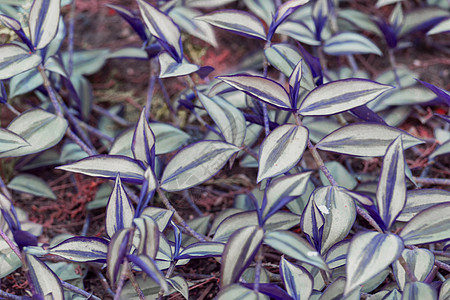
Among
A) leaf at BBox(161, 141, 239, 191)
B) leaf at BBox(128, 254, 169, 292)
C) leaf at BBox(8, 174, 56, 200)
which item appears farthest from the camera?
leaf at BBox(8, 174, 56, 200)

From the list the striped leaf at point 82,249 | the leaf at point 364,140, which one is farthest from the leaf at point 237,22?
the striped leaf at point 82,249

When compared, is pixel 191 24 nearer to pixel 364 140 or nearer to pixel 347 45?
pixel 347 45

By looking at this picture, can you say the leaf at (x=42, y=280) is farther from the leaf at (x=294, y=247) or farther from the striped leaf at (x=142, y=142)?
the leaf at (x=294, y=247)

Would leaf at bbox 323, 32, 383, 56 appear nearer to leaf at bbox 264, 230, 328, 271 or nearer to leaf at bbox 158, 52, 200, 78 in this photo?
leaf at bbox 158, 52, 200, 78

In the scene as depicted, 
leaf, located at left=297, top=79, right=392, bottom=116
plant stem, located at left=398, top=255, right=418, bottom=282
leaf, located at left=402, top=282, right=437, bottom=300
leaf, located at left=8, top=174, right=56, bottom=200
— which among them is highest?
leaf, located at left=297, top=79, right=392, bottom=116

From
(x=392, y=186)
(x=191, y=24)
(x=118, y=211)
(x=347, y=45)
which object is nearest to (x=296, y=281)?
(x=392, y=186)

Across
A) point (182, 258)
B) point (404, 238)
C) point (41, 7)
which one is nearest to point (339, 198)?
point (404, 238)

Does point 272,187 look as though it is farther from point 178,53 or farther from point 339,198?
point 178,53

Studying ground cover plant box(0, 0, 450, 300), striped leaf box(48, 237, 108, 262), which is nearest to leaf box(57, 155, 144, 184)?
ground cover plant box(0, 0, 450, 300)
